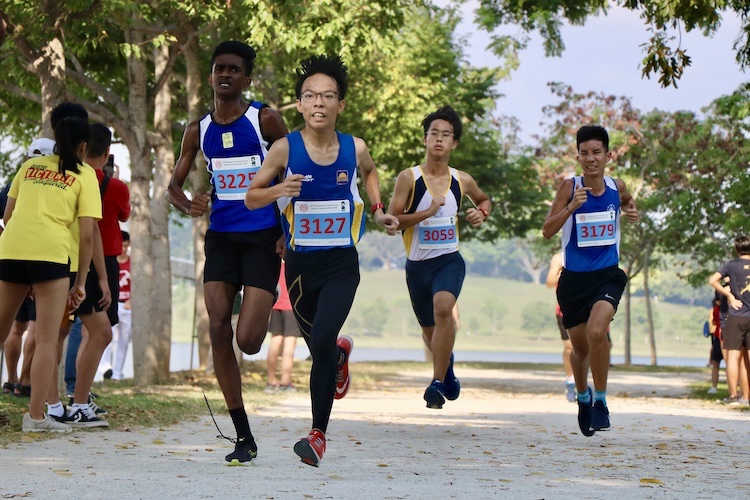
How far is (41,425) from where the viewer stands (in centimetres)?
868

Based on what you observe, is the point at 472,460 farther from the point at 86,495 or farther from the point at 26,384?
the point at 26,384

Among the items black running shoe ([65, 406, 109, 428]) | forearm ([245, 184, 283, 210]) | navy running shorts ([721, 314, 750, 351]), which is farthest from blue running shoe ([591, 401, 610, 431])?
navy running shorts ([721, 314, 750, 351])

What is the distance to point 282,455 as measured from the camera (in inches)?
312

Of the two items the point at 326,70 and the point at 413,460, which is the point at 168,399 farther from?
the point at 326,70

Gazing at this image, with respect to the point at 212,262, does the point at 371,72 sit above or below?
above

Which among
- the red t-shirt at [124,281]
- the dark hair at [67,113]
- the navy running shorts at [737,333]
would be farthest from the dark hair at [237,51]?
the red t-shirt at [124,281]

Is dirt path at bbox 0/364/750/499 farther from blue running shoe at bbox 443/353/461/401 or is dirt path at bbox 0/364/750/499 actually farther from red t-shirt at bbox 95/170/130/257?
red t-shirt at bbox 95/170/130/257

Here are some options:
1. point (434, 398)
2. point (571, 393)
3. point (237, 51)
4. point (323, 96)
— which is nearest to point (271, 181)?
point (323, 96)

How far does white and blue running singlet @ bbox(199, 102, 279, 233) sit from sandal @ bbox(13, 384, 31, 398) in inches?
203

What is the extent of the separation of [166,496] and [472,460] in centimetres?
272

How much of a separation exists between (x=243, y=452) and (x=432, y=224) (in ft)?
12.0

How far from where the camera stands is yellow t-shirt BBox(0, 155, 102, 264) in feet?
27.2

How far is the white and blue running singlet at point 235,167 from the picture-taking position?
7242 millimetres

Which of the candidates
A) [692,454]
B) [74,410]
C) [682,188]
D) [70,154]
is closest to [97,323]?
[74,410]
